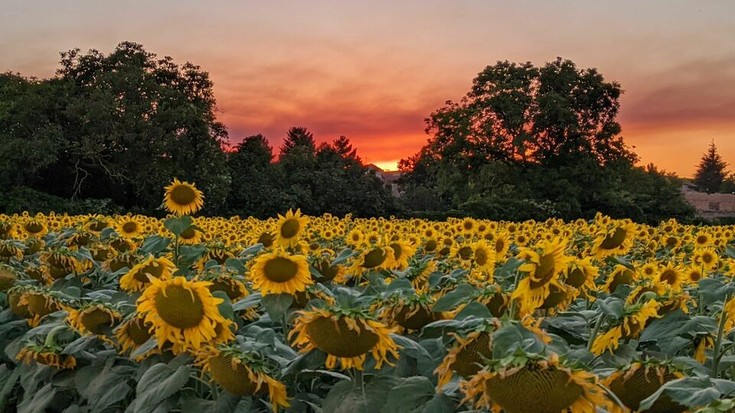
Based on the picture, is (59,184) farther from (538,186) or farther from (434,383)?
(434,383)

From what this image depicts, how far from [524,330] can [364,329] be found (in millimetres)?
362

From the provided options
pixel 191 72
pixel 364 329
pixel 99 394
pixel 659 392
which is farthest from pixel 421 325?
pixel 191 72

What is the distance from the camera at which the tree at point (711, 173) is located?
11488 centimetres

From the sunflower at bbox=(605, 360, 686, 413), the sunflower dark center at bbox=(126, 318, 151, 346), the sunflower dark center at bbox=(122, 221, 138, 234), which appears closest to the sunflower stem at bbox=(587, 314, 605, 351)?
the sunflower at bbox=(605, 360, 686, 413)

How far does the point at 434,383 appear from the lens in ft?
5.94

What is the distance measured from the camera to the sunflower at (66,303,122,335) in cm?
256

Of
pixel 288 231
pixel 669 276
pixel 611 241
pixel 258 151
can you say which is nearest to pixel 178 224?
pixel 288 231

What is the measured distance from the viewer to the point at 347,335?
169 cm

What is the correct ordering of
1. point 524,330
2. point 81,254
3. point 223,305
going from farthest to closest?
point 81,254
point 223,305
point 524,330

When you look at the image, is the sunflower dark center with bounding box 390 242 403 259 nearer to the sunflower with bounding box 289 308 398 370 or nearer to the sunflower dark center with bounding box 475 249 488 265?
the sunflower dark center with bounding box 475 249 488 265

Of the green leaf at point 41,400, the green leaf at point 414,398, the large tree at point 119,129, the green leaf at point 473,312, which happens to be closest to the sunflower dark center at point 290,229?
the green leaf at point 41,400

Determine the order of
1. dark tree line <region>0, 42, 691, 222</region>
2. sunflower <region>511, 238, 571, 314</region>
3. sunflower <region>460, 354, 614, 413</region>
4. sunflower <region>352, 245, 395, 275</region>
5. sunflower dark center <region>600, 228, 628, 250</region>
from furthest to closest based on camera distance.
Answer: dark tree line <region>0, 42, 691, 222</region> < sunflower dark center <region>600, 228, 628, 250</region> < sunflower <region>352, 245, 395, 275</region> < sunflower <region>511, 238, 571, 314</region> < sunflower <region>460, 354, 614, 413</region>

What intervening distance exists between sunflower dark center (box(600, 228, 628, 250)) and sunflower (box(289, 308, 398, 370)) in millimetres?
2237

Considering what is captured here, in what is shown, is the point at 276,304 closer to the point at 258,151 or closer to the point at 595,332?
the point at 595,332
